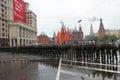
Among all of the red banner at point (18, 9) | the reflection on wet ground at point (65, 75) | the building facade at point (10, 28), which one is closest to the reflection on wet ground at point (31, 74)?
the reflection on wet ground at point (65, 75)

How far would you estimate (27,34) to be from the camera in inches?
5502

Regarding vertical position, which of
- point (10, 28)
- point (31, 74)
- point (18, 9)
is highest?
point (10, 28)

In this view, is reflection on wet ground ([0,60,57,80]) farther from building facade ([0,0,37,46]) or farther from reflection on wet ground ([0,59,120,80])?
building facade ([0,0,37,46])

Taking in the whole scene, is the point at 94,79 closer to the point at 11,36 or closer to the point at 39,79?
the point at 39,79

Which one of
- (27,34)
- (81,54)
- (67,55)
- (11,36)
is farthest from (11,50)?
(27,34)

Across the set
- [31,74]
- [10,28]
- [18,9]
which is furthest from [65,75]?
[10,28]

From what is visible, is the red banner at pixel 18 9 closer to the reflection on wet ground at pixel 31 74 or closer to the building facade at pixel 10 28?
the reflection on wet ground at pixel 31 74

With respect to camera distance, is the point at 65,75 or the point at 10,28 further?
the point at 10,28

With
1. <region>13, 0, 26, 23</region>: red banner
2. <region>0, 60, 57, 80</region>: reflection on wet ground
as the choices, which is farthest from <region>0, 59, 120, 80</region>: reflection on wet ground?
<region>13, 0, 26, 23</region>: red banner

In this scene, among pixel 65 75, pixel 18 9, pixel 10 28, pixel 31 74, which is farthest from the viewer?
pixel 10 28

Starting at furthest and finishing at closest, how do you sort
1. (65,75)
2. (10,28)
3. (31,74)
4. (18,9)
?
(10,28) < (18,9) < (31,74) < (65,75)

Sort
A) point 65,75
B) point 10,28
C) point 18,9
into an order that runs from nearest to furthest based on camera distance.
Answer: point 65,75
point 18,9
point 10,28

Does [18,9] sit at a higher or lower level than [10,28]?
lower

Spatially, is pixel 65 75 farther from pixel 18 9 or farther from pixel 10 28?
pixel 10 28
